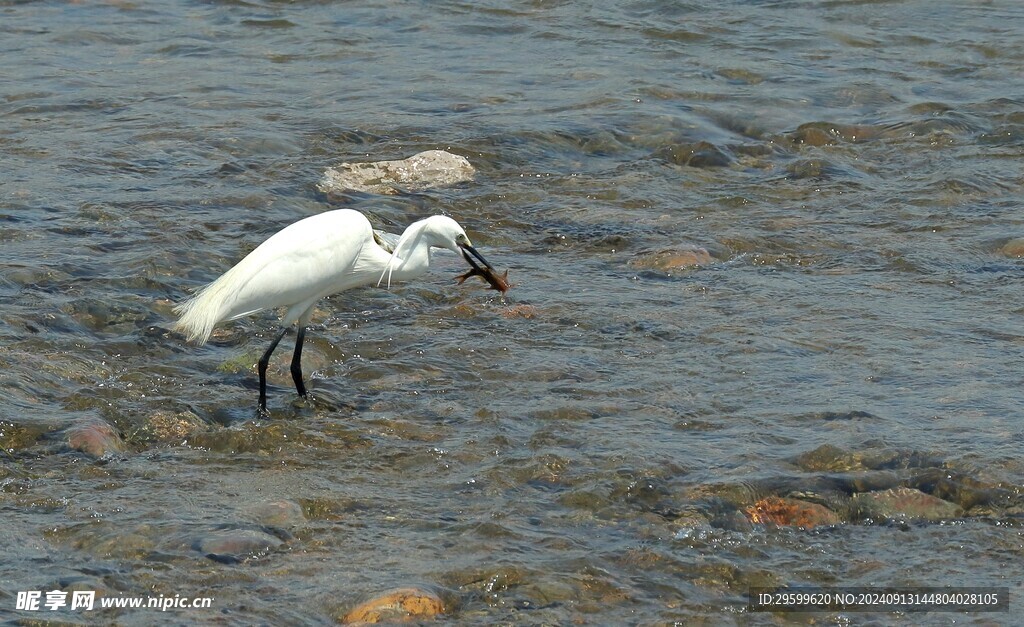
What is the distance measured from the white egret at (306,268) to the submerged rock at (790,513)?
5.55 ft

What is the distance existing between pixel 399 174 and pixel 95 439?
154 inches

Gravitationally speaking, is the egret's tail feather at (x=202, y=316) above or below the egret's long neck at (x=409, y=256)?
below

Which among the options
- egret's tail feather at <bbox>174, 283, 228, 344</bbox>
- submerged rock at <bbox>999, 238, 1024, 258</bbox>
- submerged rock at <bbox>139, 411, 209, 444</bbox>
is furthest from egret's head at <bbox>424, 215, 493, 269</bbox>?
submerged rock at <bbox>999, 238, 1024, 258</bbox>

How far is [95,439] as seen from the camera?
479 centimetres

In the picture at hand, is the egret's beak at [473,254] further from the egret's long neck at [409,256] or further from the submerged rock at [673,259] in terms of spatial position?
the submerged rock at [673,259]

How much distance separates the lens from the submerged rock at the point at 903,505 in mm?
4430

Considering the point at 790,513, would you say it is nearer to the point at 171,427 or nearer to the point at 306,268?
the point at 306,268

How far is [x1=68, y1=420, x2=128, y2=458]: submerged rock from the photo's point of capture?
4750mm

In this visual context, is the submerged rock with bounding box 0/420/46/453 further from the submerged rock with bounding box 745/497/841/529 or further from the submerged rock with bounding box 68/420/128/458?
the submerged rock with bounding box 745/497/841/529

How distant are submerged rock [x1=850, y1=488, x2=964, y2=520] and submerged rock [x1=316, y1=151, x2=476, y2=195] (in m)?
4.32

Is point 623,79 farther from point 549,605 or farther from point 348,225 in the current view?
point 549,605

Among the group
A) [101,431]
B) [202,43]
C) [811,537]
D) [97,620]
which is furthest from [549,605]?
[202,43]

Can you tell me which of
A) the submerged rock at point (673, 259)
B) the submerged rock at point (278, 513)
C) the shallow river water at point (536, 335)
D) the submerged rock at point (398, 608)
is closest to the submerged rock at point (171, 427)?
the shallow river water at point (536, 335)

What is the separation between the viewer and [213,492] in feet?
14.9
